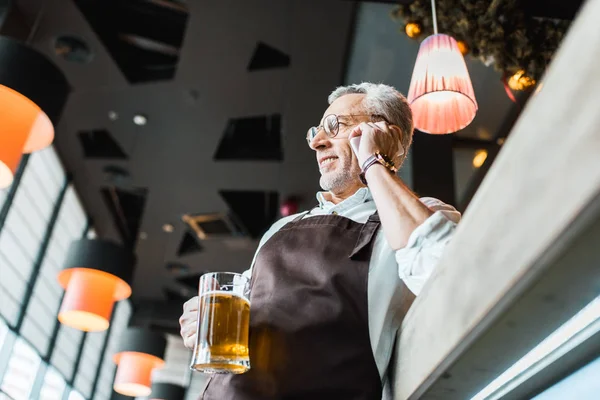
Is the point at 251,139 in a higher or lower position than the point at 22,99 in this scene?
higher

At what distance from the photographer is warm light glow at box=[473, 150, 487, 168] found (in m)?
4.25

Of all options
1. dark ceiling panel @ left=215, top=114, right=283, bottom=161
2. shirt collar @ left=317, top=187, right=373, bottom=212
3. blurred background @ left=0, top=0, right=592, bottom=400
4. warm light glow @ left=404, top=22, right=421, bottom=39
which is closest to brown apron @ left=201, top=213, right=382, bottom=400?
shirt collar @ left=317, top=187, right=373, bottom=212

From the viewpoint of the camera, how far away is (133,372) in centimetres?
717

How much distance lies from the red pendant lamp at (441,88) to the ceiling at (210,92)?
1.34 m

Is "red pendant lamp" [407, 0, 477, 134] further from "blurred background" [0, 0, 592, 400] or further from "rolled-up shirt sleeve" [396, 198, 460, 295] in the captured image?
"rolled-up shirt sleeve" [396, 198, 460, 295]

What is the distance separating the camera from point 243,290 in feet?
3.41

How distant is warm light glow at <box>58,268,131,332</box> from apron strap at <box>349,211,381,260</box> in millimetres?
4055

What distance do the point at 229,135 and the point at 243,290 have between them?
6035 mm

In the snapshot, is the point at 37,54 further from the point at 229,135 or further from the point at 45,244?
the point at 45,244

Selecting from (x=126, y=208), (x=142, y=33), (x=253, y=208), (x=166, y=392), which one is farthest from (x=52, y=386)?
(x=142, y=33)

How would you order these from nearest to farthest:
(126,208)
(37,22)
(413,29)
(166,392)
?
1. (413,29)
2. (37,22)
3. (126,208)
4. (166,392)

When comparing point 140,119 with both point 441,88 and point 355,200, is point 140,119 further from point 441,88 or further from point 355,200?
point 355,200

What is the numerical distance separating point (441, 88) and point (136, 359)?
5.92 meters

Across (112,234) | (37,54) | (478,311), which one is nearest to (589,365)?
(478,311)
